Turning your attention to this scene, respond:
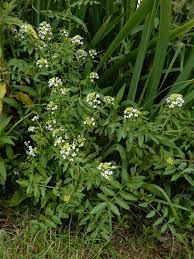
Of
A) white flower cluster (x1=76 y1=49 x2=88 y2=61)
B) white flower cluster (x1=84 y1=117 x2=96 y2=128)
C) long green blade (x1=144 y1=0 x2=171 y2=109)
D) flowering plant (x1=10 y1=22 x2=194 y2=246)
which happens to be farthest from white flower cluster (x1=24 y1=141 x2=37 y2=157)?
long green blade (x1=144 y1=0 x2=171 y2=109)

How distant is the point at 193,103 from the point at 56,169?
78cm

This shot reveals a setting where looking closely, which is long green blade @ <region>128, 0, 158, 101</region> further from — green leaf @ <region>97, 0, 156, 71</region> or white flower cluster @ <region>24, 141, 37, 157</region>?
white flower cluster @ <region>24, 141, 37, 157</region>

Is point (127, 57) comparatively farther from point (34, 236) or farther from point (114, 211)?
point (34, 236)

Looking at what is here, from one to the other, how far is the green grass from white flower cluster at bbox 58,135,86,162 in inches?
15.8

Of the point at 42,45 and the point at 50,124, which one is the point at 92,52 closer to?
the point at 42,45

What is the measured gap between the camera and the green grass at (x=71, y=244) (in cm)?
250

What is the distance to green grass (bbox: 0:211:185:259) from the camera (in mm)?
2504

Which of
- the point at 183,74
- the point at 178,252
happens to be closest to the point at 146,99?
the point at 183,74

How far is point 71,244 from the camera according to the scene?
257 centimetres

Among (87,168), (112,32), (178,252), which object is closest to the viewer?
(87,168)

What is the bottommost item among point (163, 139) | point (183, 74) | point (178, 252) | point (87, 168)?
point (178, 252)

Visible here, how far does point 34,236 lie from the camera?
2539 mm

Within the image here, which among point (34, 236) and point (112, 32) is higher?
point (112, 32)

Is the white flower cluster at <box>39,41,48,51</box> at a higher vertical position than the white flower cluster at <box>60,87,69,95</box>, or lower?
higher
